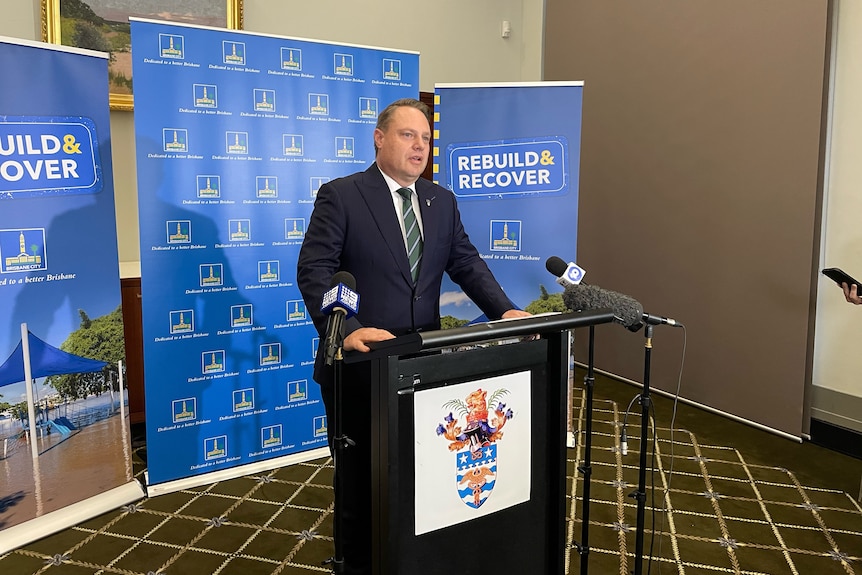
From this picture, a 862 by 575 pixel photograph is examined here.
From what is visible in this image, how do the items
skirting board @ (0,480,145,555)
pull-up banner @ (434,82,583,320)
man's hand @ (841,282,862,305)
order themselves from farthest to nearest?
pull-up banner @ (434,82,583,320) < man's hand @ (841,282,862,305) < skirting board @ (0,480,145,555)

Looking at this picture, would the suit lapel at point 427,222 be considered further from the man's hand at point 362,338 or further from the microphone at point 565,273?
the man's hand at point 362,338

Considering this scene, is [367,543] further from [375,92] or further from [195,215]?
[375,92]

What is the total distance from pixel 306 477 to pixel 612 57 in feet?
12.6

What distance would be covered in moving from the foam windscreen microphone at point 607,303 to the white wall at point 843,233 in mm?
2691

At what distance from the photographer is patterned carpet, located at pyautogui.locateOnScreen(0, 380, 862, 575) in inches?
109

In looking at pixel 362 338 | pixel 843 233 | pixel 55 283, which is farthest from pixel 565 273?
pixel 843 233

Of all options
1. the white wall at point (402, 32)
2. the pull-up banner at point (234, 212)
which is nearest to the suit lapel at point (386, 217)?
the pull-up banner at point (234, 212)

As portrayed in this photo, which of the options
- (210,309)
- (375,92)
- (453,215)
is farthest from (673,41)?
(210,309)

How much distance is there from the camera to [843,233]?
4.01 meters

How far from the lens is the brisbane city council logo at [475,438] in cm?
178

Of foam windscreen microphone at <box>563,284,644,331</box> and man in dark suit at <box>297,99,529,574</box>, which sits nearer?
foam windscreen microphone at <box>563,284,644,331</box>

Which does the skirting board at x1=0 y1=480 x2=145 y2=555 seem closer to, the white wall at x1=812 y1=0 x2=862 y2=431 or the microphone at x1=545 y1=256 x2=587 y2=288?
the microphone at x1=545 y1=256 x2=587 y2=288

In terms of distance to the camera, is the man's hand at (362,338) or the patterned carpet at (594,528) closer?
the man's hand at (362,338)

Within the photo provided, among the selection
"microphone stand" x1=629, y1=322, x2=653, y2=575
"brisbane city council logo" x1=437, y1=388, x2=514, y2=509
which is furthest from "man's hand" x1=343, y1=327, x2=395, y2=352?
"microphone stand" x1=629, y1=322, x2=653, y2=575
